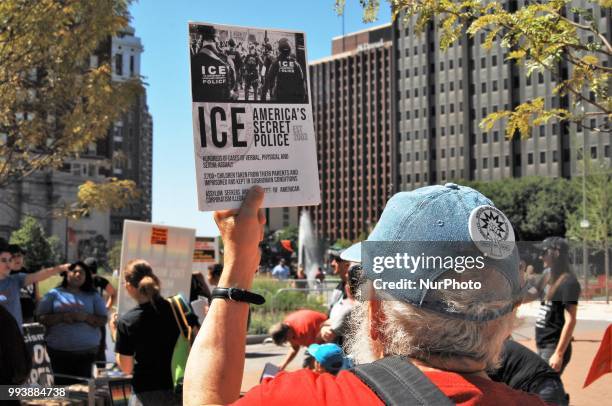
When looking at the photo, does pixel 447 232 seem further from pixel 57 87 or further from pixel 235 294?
pixel 57 87

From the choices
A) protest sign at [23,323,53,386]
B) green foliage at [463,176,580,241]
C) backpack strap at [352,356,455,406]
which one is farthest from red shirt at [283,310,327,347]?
green foliage at [463,176,580,241]

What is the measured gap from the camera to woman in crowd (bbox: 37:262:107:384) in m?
7.80

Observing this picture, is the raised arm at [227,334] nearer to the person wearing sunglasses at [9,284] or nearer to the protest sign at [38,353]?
the person wearing sunglasses at [9,284]

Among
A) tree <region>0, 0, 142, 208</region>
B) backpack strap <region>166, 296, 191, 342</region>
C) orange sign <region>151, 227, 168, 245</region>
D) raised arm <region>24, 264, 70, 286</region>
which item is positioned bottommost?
backpack strap <region>166, 296, 191, 342</region>

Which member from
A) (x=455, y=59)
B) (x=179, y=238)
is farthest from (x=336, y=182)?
(x=179, y=238)

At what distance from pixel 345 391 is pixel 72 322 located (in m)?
6.98

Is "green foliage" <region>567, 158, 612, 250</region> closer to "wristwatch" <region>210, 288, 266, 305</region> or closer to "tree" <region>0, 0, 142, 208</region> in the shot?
"tree" <region>0, 0, 142, 208</region>

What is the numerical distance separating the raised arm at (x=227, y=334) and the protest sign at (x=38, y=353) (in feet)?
18.5

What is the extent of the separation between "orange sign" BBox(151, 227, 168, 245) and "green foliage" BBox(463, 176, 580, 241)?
→ 74.3m

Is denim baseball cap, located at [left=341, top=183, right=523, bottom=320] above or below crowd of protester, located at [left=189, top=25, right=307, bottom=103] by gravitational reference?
below

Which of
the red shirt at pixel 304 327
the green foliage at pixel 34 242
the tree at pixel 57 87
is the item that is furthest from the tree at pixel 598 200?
the green foliage at pixel 34 242

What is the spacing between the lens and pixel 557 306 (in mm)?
Answer: 7047

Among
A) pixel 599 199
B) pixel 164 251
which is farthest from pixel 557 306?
pixel 599 199

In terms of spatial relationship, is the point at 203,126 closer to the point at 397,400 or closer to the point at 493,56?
the point at 397,400
